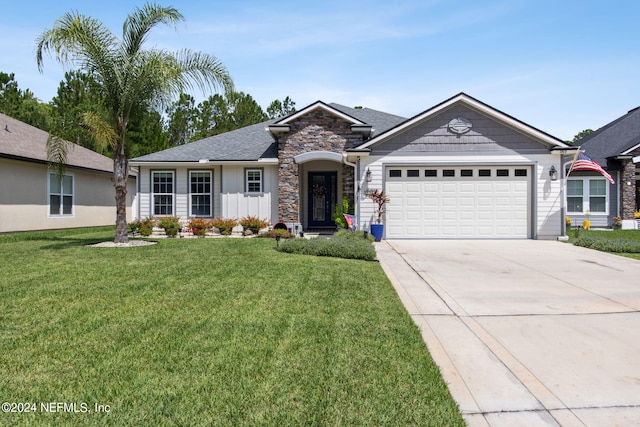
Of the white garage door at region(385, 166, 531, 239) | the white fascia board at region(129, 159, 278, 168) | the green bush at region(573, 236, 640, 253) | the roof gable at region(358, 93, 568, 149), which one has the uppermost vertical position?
the roof gable at region(358, 93, 568, 149)

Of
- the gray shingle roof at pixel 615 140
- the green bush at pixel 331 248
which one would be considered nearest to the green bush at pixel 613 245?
the green bush at pixel 331 248

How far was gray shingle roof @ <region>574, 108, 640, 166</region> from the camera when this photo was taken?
18344 mm

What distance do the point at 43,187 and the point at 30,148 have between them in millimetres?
1659

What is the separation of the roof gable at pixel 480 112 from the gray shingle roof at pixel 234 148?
307 centimetres

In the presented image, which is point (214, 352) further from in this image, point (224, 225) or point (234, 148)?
point (234, 148)

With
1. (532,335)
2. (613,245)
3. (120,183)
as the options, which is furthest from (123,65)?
(613,245)

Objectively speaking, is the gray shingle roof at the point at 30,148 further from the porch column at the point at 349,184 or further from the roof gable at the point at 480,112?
the roof gable at the point at 480,112

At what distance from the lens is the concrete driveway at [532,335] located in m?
2.71

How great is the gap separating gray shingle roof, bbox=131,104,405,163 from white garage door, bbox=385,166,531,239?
494cm

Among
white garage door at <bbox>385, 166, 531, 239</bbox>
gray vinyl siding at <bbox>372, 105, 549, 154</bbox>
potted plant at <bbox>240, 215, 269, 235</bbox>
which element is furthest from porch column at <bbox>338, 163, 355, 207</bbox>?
potted plant at <bbox>240, 215, 269, 235</bbox>

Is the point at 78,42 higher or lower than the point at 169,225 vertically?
higher

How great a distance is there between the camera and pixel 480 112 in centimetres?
1341

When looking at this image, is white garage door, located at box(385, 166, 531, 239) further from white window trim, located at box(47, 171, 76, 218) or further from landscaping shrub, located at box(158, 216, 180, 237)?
white window trim, located at box(47, 171, 76, 218)

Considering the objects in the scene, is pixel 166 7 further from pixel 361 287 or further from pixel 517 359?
pixel 517 359
